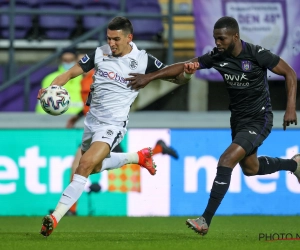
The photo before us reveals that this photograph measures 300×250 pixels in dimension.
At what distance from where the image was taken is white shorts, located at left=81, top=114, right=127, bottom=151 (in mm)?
8750

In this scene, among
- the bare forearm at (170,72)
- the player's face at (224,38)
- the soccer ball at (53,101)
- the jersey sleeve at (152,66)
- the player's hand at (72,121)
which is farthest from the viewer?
the player's hand at (72,121)

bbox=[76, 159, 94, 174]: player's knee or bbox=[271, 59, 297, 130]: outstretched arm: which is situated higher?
bbox=[271, 59, 297, 130]: outstretched arm

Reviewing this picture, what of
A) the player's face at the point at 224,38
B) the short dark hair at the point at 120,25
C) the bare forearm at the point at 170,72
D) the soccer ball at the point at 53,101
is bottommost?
the soccer ball at the point at 53,101

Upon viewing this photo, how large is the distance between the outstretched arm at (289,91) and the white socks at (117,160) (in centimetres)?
202

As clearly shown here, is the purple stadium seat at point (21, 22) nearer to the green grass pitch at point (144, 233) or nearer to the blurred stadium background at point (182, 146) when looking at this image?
the blurred stadium background at point (182, 146)

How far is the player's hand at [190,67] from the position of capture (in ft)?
28.9

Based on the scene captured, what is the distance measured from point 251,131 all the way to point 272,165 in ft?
3.12

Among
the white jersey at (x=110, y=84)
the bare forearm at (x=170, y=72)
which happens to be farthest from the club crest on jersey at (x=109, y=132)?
the bare forearm at (x=170, y=72)

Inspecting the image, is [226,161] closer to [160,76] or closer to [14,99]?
[160,76]

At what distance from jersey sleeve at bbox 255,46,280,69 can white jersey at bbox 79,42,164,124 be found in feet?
3.99

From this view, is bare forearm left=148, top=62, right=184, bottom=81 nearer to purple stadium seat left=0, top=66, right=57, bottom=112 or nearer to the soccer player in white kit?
the soccer player in white kit

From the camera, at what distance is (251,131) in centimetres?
895

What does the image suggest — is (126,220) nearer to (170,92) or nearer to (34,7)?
(170,92)

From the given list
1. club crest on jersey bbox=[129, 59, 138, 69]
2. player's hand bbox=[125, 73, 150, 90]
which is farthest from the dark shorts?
club crest on jersey bbox=[129, 59, 138, 69]
